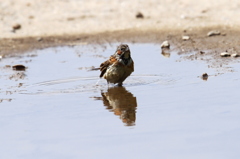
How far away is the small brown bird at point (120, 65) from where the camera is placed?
939 centimetres

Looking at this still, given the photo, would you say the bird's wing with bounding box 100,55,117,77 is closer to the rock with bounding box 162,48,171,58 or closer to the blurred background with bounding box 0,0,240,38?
the rock with bounding box 162,48,171,58

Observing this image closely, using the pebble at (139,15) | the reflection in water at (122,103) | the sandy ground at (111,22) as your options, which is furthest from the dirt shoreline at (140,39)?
the reflection in water at (122,103)

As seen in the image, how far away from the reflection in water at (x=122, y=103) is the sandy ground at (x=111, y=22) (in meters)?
3.89

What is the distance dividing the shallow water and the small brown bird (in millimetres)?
176

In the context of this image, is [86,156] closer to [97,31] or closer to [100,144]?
[100,144]

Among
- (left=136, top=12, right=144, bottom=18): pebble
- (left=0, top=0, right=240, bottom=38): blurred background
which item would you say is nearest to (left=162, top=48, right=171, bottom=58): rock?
(left=0, top=0, right=240, bottom=38): blurred background

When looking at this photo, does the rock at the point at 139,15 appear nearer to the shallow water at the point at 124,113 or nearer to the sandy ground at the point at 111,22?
the sandy ground at the point at 111,22

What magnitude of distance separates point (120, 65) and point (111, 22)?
21.0ft

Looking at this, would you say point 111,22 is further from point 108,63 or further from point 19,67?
A: point 108,63

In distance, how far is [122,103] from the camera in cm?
841

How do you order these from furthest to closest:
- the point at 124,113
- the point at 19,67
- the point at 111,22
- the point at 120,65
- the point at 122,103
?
the point at 111,22 < the point at 19,67 < the point at 120,65 < the point at 122,103 < the point at 124,113

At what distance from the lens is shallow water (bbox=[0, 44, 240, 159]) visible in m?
6.34

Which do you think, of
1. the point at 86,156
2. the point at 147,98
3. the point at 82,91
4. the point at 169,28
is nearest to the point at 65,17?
the point at 169,28

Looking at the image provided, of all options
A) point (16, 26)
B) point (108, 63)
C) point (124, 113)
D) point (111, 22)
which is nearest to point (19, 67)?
point (108, 63)
